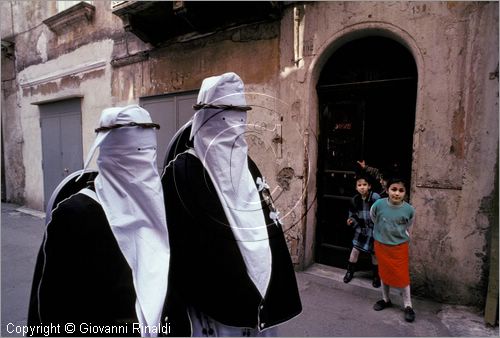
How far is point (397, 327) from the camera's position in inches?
112

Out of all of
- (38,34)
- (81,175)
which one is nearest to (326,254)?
(81,175)

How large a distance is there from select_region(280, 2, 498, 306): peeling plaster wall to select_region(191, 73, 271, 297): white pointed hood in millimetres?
2385

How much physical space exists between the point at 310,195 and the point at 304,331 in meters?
1.63

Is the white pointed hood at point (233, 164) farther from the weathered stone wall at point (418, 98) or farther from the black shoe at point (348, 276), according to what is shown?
the black shoe at point (348, 276)

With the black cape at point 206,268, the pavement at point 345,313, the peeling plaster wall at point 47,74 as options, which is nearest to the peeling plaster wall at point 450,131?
the pavement at point 345,313

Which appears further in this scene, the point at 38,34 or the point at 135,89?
the point at 38,34

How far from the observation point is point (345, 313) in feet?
10.1

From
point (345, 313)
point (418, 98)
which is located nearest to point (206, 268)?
point (345, 313)

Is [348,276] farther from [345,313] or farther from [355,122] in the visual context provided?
[355,122]

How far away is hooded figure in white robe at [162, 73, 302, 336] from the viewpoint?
4.95 feet

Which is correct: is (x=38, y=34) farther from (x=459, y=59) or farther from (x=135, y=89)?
(x=459, y=59)

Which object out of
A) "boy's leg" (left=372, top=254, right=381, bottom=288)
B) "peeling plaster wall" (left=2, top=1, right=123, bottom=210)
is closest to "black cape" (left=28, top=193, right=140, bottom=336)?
"boy's leg" (left=372, top=254, right=381, bottom=288)

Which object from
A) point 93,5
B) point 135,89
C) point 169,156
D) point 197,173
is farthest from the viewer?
point 93,5

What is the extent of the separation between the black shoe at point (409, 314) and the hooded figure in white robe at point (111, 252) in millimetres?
2566
